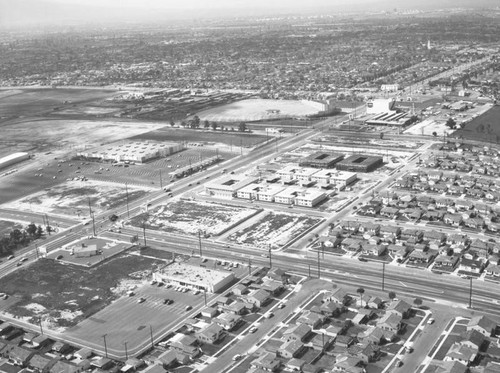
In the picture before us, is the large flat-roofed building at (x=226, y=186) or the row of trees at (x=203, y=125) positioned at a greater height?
the row of trees at (x=203, y=125)

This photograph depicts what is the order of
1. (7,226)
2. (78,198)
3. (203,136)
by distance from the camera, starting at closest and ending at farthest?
1. (7,226)
2. (78,198)
3. (203,136)

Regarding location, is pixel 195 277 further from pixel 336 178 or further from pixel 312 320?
pixel 336 178

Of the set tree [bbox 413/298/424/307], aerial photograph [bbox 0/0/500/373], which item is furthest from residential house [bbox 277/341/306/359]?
tree [bbox 413/298/424/307]

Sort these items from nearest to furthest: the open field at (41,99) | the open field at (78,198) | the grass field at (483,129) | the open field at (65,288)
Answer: the open field at (65,288)
the open field at (78,198)
the grass field at (483,129)
the open field at (41,99)

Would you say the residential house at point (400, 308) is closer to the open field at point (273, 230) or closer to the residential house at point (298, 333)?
the residential house at point (298, 333)

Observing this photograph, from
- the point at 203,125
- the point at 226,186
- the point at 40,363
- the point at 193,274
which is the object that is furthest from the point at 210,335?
the point at 203,125

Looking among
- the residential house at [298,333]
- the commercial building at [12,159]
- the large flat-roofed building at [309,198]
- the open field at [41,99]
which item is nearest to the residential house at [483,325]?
the residential house at [298,333]

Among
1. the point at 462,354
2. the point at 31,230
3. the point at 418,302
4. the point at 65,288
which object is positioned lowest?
the point at 65,288
